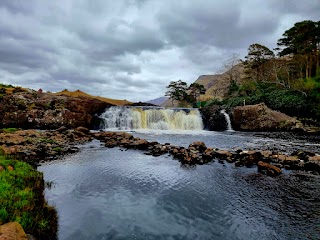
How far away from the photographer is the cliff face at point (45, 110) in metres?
29.6

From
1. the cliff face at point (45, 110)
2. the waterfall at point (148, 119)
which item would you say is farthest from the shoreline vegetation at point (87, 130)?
the waterfall at point (148, 119)

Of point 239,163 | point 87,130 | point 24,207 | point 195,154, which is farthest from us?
point 87,130

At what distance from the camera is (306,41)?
40188 mm

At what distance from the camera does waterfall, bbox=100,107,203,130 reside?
34000 millimetres

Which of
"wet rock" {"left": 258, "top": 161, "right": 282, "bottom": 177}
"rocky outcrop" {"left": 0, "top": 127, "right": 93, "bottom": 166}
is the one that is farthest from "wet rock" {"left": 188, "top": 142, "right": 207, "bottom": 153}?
"rocky outcrop" {"left": 0, "top": 127, "right": 93, "bottom": 166}

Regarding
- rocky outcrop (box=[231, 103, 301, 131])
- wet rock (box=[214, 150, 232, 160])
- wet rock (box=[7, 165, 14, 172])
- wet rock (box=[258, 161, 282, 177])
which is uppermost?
rocky outcrop (box=[231, 103, 301, 131])

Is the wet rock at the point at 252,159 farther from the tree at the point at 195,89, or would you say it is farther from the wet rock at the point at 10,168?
the tree at the point at 195,89

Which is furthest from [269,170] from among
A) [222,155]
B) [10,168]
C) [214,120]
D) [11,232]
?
[214,120]

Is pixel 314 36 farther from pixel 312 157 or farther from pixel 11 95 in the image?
pixel 11 95

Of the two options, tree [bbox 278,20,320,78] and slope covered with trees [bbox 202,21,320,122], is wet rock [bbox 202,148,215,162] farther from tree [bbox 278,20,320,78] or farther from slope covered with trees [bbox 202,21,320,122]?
tree [bbox 278,20,320,78]

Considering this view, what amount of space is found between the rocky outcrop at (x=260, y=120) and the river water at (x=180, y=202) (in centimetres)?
2302

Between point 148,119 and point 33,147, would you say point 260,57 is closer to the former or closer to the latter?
point 148,119

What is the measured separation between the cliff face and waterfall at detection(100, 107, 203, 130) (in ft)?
7.43

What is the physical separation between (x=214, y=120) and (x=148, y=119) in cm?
1080
